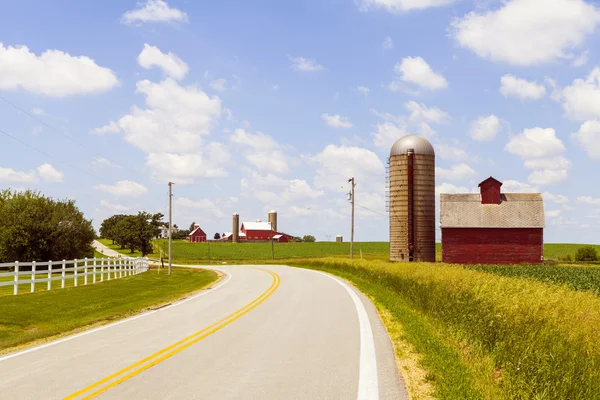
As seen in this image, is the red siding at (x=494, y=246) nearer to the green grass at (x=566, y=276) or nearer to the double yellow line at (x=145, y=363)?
the green grass at (x=566, y=276)

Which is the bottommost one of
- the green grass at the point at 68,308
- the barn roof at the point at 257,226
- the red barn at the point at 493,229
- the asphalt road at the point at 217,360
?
the green grass at the point at 68,308

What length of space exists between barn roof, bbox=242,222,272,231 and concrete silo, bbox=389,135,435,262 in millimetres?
126945

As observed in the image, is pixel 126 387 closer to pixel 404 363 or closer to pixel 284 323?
pixel 404 363

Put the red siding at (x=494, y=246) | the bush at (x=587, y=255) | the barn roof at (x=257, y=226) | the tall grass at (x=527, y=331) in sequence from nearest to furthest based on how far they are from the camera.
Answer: the tall grass at (x=527, y=331), the red siding at (x=494, y=246), the bush at (x=587, y=255), the barn roof at (x=257, y=226)

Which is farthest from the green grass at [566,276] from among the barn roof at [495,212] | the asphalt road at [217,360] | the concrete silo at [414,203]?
the barn roof at [495,212]

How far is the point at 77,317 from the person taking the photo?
18.3 metres

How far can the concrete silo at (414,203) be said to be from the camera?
5609cm

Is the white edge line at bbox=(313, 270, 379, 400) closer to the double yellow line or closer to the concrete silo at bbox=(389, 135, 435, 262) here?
the double yellow line

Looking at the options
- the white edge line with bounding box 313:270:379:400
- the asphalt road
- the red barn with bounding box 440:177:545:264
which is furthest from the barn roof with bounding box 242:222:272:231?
the white edge line with bounding box 313:270:379:400

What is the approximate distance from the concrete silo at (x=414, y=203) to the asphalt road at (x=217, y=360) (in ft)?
128

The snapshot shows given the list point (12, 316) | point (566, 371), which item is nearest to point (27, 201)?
point (12, 316)

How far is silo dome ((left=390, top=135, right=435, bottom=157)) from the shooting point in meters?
57.0

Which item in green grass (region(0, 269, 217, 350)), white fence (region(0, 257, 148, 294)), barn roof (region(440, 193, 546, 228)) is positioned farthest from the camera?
barn roof (region(440, 193, 546, 228))

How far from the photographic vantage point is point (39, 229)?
5378 centimetres
